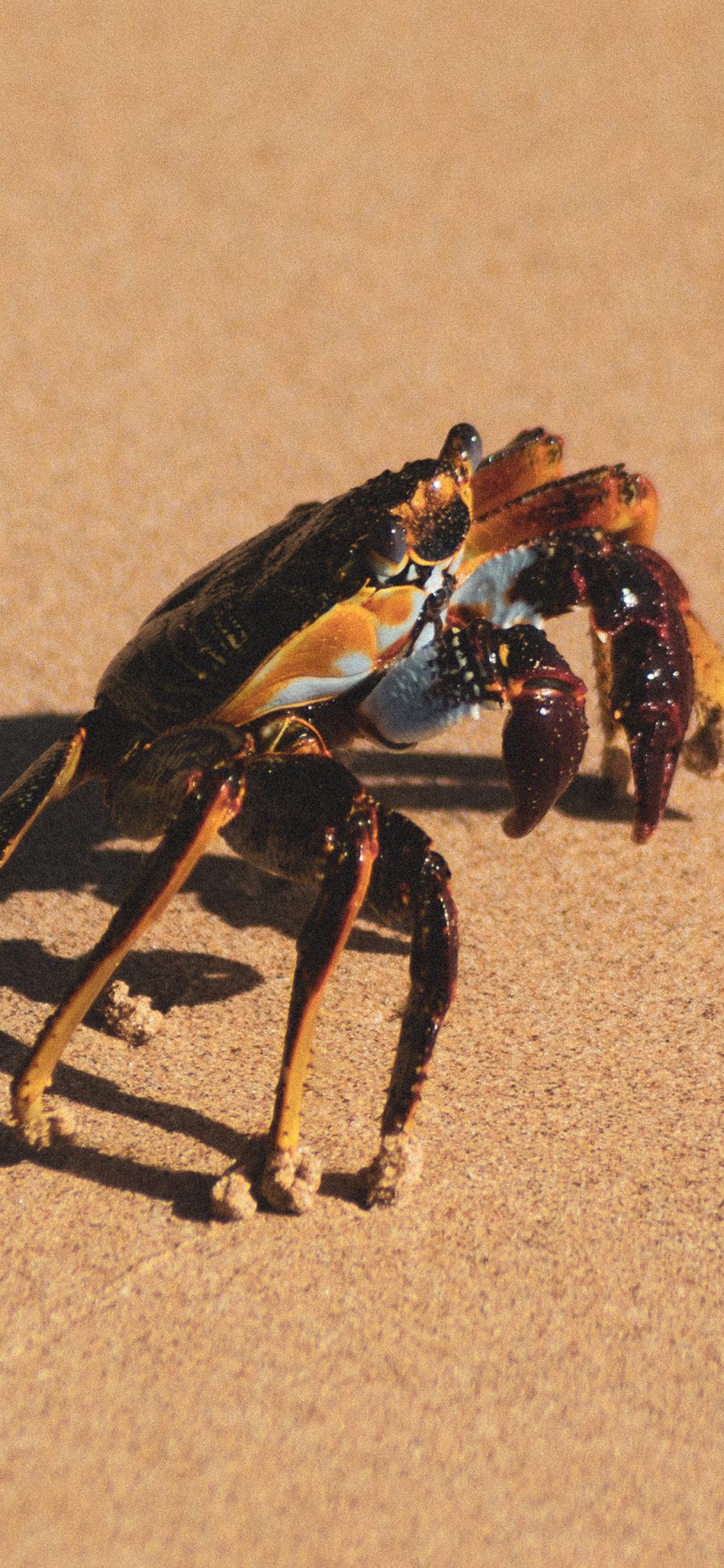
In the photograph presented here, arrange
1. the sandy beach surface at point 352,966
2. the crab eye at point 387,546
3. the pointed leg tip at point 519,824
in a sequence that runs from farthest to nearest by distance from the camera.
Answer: the pointed leg tip at point 519,824 → the crab eye at point 387,546 → the sandy beach surface at point 352,966

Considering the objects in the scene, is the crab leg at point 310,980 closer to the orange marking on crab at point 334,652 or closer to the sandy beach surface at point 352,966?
the sandy beach surface at point 352,966

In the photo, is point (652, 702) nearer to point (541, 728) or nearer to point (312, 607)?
point (541, 728)

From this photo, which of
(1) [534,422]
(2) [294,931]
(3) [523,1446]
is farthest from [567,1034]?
(1) [534,422]

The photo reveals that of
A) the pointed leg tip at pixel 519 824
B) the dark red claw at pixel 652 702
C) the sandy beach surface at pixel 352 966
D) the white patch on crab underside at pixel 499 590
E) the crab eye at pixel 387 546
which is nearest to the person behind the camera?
the sandy beach surface at pixel 352 966

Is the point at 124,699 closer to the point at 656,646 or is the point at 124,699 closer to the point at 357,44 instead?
the point at 656,646

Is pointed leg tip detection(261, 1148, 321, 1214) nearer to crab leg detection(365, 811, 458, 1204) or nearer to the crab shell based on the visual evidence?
crab leg detection(365, 811, 458, 1204)

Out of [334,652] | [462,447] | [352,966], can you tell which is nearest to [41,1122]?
[352,966]

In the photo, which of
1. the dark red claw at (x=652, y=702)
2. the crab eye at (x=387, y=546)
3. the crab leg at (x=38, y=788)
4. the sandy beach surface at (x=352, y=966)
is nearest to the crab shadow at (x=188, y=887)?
the sandy beach surface at (x=352, y=966)
